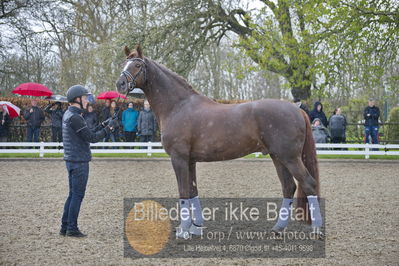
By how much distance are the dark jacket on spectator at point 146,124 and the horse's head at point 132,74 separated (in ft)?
30.9

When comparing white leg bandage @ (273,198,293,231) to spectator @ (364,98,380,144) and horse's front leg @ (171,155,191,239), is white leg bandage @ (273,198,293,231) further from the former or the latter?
spectator @ (364,98,380,144)

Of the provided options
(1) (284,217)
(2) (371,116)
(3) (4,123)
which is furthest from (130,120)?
(1) (284,217)

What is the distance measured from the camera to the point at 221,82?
97.2 feet

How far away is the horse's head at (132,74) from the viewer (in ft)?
17.1

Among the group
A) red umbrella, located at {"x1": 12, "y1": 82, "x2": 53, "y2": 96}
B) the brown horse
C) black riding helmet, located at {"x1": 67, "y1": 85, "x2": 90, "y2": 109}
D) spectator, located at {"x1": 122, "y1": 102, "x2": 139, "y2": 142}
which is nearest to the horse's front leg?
the brown horse

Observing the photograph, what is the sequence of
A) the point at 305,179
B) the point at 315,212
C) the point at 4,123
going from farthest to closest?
the point at 4,123, the point at 315,212, the point at 305,179

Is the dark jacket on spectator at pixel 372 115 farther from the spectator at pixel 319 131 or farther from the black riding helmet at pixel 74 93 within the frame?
the black riding helmet at pixel 74 93

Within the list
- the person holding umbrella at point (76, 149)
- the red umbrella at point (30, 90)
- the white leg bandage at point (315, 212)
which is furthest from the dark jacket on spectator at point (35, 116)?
the white leg bandage at point (315, 212)

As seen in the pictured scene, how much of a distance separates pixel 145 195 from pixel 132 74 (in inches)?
122

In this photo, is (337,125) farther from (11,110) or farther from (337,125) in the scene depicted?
(11,110)

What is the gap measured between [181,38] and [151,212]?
13134 millimetres

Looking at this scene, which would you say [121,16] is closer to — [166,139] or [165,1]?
[165,1]

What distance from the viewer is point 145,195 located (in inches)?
308

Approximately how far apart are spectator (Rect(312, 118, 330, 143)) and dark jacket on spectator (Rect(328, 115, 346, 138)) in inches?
9.2
